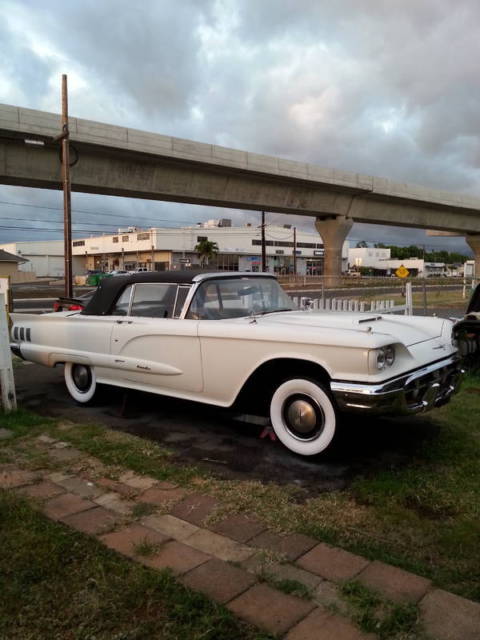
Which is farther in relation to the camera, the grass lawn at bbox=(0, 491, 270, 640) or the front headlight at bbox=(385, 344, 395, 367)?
the front headlight at bbox=(385, 344, 395, 367)

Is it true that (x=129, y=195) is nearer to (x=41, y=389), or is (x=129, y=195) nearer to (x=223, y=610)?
(x=41, y=389)

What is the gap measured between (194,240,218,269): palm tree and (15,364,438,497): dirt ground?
61514 mm

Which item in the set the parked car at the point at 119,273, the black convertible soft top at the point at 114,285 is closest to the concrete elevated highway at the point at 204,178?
the parked car at the point at 119,273

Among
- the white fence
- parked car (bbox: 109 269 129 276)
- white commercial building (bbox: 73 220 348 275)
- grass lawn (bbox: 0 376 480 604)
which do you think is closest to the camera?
grass lawn (bbox: 0 376 480 604)

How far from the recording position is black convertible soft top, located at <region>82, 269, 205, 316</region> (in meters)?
4.98

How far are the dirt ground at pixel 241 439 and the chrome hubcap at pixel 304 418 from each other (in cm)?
17

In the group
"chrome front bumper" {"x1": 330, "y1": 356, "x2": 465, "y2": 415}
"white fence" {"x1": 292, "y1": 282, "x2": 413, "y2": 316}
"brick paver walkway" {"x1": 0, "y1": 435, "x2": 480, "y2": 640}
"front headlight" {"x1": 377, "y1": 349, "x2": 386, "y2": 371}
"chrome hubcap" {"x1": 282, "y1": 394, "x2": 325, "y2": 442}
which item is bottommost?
"brick paver walkway" {"x1": 0, "y1": 435, "x2": 480, "y2": 640}

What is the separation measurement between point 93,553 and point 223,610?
0.80 metres

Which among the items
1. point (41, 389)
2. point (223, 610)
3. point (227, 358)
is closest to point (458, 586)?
A: point (223, 610)

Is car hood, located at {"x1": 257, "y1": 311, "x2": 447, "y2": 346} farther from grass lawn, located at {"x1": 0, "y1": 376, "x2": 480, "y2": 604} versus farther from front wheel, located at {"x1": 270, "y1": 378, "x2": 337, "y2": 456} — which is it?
grass lawn, located at {"x1": 0, "y1": 376, "x2": 480, "y2": 604}

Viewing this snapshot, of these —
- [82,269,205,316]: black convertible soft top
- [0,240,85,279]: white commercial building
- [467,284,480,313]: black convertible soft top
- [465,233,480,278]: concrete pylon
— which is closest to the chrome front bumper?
[82,269,205,316]: black convertible soft top

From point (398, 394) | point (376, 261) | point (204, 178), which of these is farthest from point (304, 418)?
point (376, 261)

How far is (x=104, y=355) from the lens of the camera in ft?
17.0

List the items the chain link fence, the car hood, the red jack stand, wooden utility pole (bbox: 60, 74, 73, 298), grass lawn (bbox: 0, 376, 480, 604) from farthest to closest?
wooden utility pole (bbox: 60, 74, 73, 298) → the chain link fence → the red jack stand → the car hood → grass lawn (bbox: 0, 376, 480, 604)
